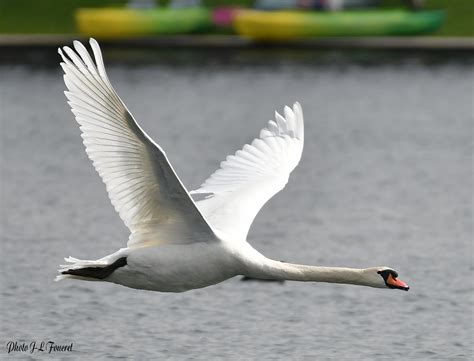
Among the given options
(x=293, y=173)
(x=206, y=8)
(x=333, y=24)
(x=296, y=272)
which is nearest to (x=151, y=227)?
(x=296, y=272)

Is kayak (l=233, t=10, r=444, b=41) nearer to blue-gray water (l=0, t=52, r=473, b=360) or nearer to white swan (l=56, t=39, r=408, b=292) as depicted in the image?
blue-gray water (l=0, t=52, r=473, b=360)

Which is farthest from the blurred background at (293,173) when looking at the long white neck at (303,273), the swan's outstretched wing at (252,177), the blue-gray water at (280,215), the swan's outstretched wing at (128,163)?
the swan's outstretched wing at (128,163)

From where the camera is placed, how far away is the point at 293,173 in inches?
869

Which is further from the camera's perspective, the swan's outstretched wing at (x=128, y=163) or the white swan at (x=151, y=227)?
the white swan at (x=151, y=227)

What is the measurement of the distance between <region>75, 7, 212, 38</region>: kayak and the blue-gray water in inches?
130

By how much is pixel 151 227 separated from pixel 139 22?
2867 centimetres

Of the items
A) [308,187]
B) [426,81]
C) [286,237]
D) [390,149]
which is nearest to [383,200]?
[308,187]

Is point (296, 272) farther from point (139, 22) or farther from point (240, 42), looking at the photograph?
point (139, 22)

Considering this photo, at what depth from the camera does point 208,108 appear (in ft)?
99.4

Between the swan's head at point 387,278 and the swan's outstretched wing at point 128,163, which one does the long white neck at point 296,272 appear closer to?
the swan's head at point 387,278

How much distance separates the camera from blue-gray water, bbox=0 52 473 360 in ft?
42.0

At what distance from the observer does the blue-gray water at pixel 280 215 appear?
504 inches

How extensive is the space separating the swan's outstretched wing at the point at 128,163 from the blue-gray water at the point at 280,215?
181 centimetres

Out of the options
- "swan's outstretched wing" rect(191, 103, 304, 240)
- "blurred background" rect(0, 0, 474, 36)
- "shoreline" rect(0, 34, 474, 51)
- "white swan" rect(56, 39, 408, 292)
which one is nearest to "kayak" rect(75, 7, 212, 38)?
"blurred background" rect(0, 0, 474, 36)
